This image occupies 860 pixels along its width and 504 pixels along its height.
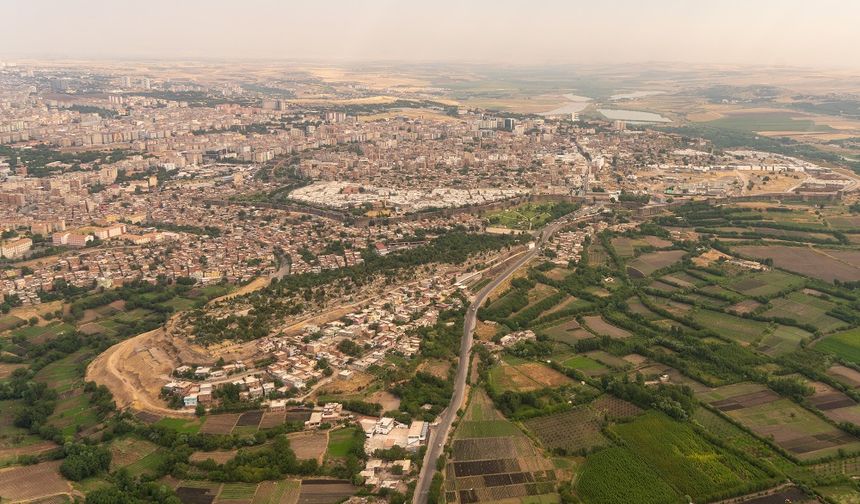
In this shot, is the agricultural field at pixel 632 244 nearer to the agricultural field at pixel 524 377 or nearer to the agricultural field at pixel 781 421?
the agricultural field at pixel 524 377

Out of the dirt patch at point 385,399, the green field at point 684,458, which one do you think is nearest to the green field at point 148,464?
the dirt patch at point 385,399

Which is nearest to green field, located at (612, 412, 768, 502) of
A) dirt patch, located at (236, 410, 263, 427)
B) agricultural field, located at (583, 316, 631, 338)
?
agricultural field, located at (583, 316, 631, 338)

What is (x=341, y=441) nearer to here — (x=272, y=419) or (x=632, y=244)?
(x=272, y=419)

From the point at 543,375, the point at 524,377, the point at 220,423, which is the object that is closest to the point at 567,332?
the point at 543,375

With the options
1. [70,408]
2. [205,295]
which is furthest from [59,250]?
[70,408]

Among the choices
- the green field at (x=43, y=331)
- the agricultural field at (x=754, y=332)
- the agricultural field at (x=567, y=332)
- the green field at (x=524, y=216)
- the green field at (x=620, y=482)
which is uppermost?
the green field at (x=524, y=216)

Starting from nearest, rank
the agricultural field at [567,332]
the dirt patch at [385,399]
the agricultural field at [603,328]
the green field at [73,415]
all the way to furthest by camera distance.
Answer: the green field at [73,415]
the dirt patch at [385,399]
the agricultural field at [567,332]
the agricultural field at [603,328]
